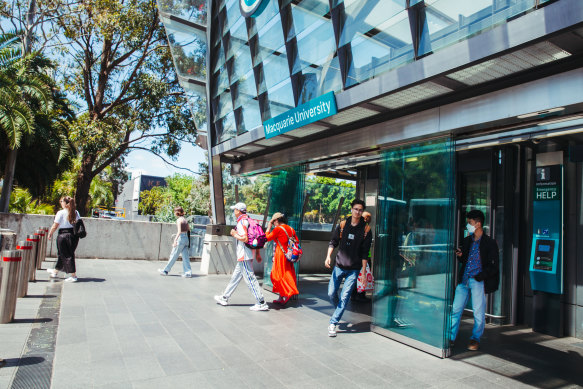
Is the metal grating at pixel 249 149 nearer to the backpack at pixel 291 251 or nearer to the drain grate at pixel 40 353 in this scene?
the backpack at pixel 291 251

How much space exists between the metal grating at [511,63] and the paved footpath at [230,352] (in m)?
3.29

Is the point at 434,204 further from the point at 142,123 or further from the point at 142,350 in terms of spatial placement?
the point at 142,123

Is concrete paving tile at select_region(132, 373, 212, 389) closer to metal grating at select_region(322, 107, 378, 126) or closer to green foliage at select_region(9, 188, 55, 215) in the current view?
metal grating at select_region(322, 107, 378, 126)

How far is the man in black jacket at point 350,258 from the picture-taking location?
561cm

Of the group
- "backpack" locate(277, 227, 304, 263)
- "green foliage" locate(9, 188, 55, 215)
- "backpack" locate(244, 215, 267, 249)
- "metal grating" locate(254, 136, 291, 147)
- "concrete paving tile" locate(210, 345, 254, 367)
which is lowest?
"concrete paving tile" locate(210, 345, 254, 367)

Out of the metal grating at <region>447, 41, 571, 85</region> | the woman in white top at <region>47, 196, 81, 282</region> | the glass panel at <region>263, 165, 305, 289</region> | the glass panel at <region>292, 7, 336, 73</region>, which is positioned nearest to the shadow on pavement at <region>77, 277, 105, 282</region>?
the woman in white top at <region>47, 196, 81, 282</region>

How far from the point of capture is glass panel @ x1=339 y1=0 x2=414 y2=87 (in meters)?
5.58

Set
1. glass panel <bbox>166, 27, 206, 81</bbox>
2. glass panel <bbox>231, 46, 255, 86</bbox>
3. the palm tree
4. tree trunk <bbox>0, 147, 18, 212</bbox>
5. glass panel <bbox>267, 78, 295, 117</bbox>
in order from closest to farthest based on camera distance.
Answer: glass panel <bbox>267, 78, 295, 117</bbox>
glass panel <bbox>231, 46, 255, 86</bbox>
glass panel <bbox>166, 27, 206, 81</bbox>
the palm tree
tree trunk <bbox>0, 147, 18, 212</bbox>

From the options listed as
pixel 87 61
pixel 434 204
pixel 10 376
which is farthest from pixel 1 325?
pixel 87 61

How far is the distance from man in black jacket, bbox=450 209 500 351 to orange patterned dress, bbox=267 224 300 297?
3031 millimetres

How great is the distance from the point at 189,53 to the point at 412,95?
8541 mm

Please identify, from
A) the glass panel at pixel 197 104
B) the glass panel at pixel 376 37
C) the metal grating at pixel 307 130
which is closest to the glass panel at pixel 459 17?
the glass panel at pixel 376 37

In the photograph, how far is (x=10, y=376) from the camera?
357 centimetres

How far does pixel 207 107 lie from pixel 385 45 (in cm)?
720
